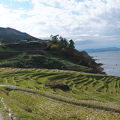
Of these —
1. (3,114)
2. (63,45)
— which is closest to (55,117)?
(3,114)

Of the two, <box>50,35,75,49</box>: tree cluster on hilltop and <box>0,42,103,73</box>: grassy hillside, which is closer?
<box>0,42,103,73</box>: grassy hillside

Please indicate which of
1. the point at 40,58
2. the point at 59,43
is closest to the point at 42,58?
the point at 40,58

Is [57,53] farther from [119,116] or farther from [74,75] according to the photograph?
[119,116]

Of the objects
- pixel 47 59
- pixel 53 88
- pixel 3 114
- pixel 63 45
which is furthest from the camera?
pixel 63 45

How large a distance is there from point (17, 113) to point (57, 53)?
138 metres

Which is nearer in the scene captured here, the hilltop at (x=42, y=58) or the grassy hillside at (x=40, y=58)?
the grassy hillside at (x=40, y=58)

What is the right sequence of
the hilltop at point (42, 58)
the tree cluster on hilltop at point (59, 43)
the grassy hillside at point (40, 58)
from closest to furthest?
1. the grassy hillside at point (40, 58)
2. the hilltop at point (42, 58)
3. the tree cluster on hilltop at point (59, 43)

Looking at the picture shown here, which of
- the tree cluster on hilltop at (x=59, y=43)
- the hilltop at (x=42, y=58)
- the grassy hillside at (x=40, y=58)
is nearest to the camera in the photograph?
the grassy hillside at (x=40, y=58)

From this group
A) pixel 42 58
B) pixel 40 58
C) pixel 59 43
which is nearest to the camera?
pixel 40 58

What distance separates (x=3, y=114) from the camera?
62.1 ft

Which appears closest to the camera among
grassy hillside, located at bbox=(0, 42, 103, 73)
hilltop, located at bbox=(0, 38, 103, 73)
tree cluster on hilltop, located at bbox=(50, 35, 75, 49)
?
grassy hillside, located at bbox=(0, 42, 103, 73)

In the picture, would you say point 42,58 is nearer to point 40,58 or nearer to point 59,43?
point 40,58

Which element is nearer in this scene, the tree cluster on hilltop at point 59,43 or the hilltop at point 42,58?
the hilltop at point 42,58

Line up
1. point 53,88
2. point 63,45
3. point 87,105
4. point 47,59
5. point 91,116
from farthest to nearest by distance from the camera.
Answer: point 63,45, point 47,59, point 53,88, point 87,105, point 91,116
